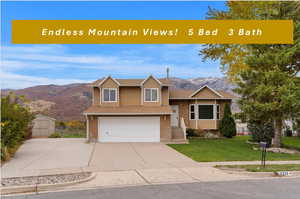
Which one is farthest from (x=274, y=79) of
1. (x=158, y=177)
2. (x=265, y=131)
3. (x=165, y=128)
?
(x=158, y=177)

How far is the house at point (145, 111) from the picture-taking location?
77.3 feet

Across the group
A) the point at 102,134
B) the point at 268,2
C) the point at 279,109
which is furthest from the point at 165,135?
the point at 268,2

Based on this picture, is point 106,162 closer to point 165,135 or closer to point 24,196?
point 24,196

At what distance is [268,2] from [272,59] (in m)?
4.15

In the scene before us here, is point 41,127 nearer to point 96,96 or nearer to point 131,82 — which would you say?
point 96,96

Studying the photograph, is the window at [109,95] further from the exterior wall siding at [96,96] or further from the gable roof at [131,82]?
the gable roof at [131,82]

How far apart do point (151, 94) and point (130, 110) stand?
2.43 metres

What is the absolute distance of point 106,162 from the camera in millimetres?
13852

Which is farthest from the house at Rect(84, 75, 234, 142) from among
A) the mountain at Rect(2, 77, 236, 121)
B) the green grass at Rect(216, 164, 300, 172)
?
the mountain at Rect(2, 77, 236, 121)

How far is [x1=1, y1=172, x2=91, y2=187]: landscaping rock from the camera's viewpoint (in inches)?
370

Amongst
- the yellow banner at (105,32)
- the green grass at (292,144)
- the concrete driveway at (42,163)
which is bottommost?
the green grass at (292,144)

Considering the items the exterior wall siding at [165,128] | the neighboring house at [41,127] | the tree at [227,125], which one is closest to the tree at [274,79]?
the exterior wall siding at [165,128]

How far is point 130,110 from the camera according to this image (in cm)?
2359

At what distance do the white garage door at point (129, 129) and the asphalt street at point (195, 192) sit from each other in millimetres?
14474
